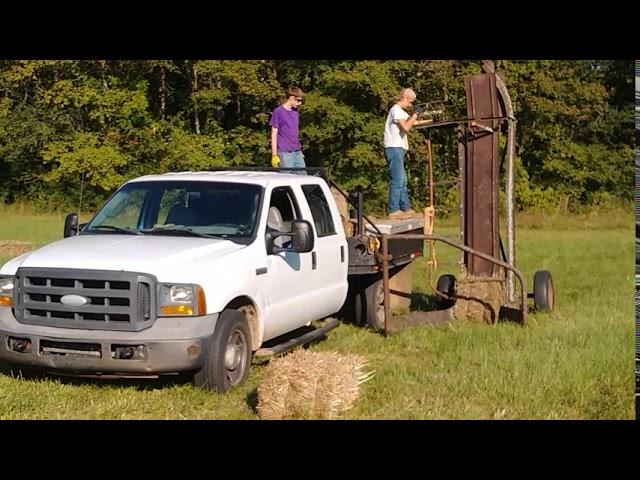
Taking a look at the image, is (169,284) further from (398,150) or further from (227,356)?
(398,150)

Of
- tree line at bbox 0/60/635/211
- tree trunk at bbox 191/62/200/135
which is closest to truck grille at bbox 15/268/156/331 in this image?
tree line at bbox 0/60/635/211

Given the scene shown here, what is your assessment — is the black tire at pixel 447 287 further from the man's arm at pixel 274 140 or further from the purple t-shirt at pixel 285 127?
the man's arm at pixel 274 140

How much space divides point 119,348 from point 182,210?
2002mm

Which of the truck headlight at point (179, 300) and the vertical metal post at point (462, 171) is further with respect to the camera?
the vertical metal post at point (462, 171)

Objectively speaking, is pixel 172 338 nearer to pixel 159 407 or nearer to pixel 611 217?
pixel 159 407

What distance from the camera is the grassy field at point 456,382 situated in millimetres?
6781

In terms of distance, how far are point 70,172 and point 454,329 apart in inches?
1028

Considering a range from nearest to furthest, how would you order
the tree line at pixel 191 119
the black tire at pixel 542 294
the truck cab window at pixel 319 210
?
the truck cab window at pixel 319 210, the black tire at pixel 542 294, the tree line at pixel 191 119

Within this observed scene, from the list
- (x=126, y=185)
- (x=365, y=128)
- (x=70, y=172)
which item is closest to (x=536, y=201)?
(x=365, y=128)

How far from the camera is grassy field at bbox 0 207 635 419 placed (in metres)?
6.78

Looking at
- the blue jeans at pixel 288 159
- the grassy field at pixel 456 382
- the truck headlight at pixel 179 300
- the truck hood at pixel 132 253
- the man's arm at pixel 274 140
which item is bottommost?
the grassy field at pixel 456 382

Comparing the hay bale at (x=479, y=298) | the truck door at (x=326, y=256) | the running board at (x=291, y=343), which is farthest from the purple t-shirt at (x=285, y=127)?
the running board at (x=291, y=343)

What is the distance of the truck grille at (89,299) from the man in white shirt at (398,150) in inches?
238

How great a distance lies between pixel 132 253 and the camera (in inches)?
284
